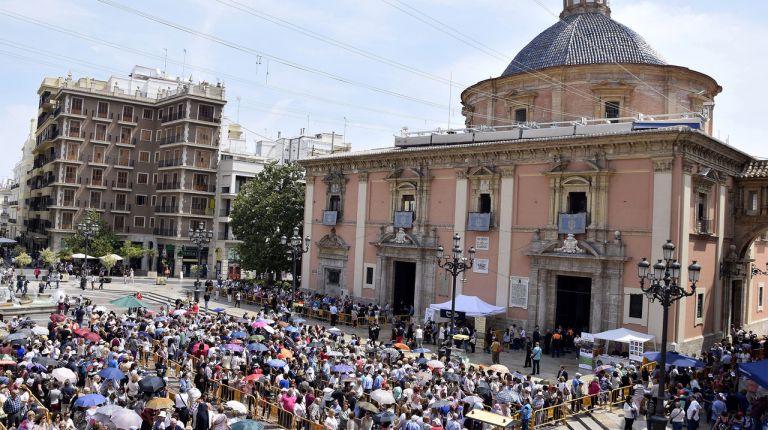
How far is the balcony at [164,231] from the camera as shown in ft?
206

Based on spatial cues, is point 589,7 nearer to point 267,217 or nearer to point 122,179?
point 267,217

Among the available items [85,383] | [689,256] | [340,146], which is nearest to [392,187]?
[689,256]

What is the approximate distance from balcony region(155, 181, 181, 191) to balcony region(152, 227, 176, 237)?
4043 millimetres

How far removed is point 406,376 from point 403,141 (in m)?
22.0

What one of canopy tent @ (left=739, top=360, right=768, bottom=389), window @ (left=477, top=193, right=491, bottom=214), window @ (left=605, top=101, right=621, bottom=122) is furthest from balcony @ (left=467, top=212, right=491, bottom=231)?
canopy tent @ (left=739, top=360, right=768, bottom=389)

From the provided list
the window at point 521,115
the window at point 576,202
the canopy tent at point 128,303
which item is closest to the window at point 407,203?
the window at point 521,115

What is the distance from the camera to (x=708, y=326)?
29219 mm

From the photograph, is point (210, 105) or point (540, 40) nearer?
point (540, 40)

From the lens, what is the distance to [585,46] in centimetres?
3531

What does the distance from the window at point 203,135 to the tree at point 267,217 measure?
16218 mm

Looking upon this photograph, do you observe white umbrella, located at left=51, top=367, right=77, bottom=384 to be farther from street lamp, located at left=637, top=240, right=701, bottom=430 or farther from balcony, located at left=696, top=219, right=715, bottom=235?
balcony, located at left=696, top=219, right=715, bottom=235

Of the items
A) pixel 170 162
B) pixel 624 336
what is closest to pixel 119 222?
pixel 170 162

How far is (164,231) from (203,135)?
33.8 ft

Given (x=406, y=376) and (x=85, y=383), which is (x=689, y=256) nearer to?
(x=406, y=376)
